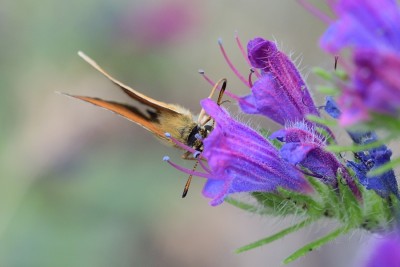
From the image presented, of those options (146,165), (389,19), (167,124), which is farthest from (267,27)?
(389,19)

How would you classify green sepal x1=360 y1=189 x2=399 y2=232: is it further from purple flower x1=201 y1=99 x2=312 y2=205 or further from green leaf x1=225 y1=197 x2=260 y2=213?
green leaf x1=225 y1=197 x2=260 y2=213

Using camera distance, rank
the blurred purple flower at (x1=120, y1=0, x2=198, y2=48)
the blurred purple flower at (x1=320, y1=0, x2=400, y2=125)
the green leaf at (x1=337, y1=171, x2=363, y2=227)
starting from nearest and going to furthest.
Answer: the blurred purple flower at (x1=320, y1=0, x2=400, y2=125) < the green leaf at (x1=337, y1=171, x2=363, y2=227) < the blurred purple flower at (x1=120, y1=0, x2=198, y2=48)

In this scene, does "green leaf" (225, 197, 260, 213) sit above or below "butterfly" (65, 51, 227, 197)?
below

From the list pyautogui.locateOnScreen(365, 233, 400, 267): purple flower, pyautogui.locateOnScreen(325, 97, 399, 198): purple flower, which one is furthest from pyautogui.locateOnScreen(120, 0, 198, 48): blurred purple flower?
pyautogui.locateOnScreen(365, 233, 400, 267): purple flower

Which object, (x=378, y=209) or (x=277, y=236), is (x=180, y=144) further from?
(x=378, y=209)

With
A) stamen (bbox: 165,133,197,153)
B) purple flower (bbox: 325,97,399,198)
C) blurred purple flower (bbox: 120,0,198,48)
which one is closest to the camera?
purple flower (bbox: 325,97,399,198)

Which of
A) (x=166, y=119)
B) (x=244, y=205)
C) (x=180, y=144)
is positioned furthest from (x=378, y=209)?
(x=166, y=119)
